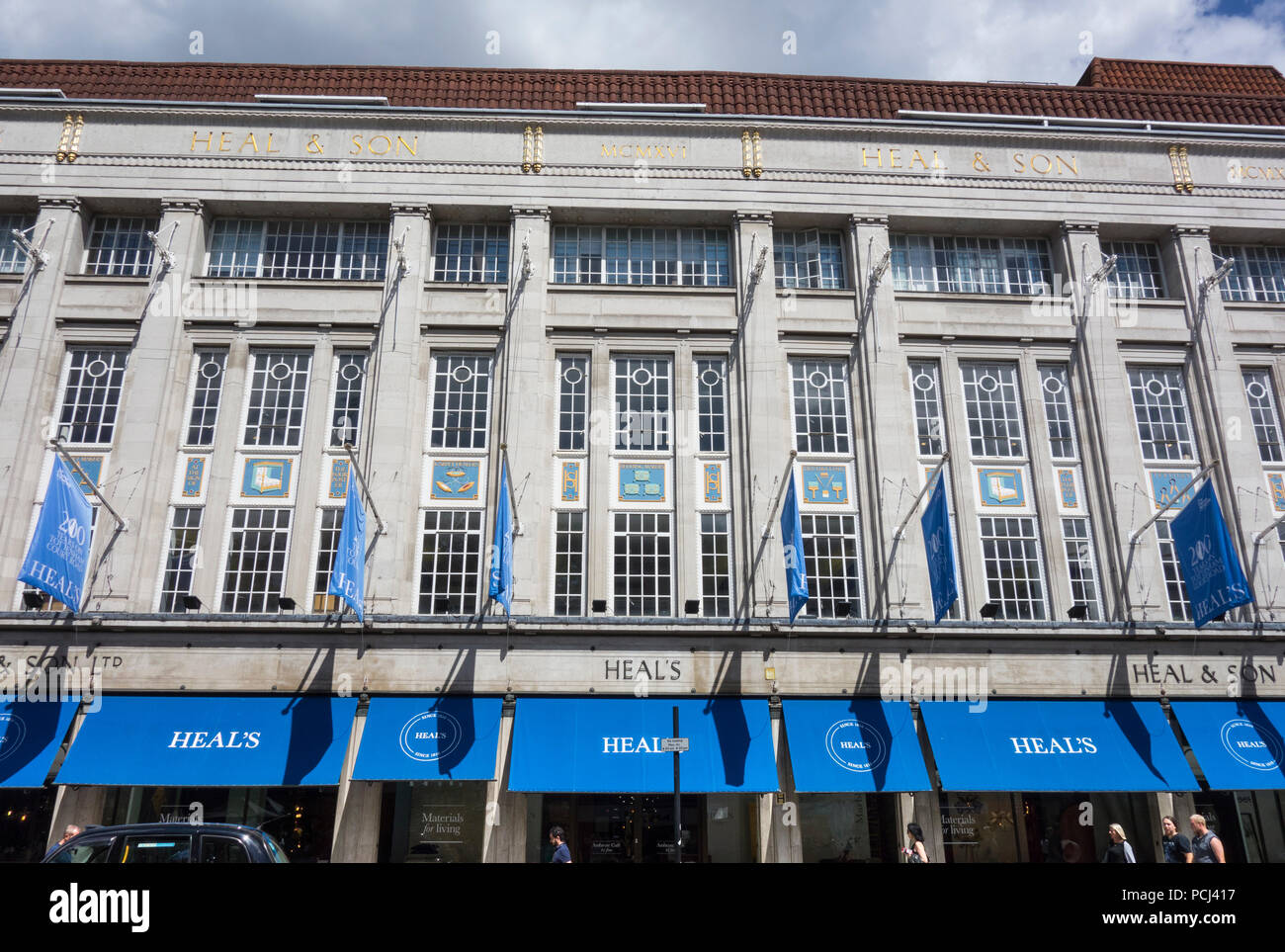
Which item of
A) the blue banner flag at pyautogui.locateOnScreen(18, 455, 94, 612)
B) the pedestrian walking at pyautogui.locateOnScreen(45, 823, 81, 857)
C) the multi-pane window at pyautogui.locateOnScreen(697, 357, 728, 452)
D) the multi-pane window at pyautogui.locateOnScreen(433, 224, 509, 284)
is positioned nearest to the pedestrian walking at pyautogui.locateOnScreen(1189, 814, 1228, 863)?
the multi-pane window at pyautogui.locateOnScreen(697, 357, 728, 452)

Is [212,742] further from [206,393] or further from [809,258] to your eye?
[809,258]

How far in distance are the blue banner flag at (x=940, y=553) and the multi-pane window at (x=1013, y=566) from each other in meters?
2.91

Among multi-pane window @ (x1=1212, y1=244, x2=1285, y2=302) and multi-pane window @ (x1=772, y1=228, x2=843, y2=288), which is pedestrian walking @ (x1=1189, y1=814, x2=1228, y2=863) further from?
multi-pane window @ (x1=1212, y1=244, x2=1285, y2=302)

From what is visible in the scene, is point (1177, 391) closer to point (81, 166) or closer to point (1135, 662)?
point (1135, 662)

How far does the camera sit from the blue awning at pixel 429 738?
1825cm

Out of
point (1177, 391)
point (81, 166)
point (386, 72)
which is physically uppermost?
point (386, 72)

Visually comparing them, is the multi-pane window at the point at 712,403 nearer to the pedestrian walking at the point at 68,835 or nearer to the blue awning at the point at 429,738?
the blue awning at the point at 429,738

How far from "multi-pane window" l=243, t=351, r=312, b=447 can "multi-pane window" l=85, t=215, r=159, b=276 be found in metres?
4.34

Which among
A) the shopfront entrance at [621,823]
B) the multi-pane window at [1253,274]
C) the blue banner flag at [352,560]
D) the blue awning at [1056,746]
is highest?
the multi-pane window at [1253,274]

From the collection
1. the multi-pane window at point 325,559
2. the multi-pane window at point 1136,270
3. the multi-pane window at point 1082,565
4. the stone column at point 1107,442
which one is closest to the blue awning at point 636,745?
the multi-pane window at point 325,559

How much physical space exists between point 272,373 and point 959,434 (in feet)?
59.6

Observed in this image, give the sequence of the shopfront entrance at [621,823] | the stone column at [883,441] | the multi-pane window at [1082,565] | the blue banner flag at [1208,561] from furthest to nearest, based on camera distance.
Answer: the multi-pane window at [1082,565]
the stone column at [883,441]
the shopfront entrance at [621,823]
the blue banner flag at [1208,561]
